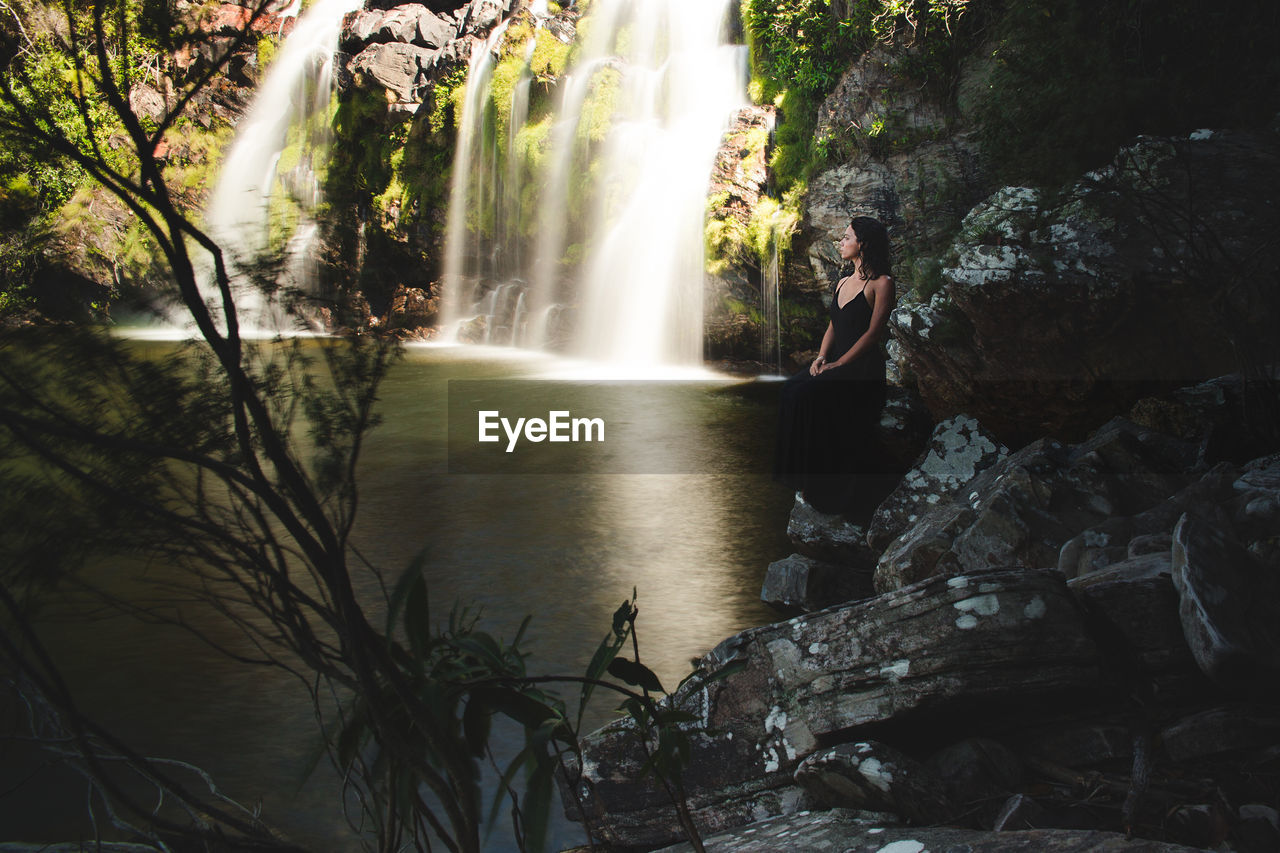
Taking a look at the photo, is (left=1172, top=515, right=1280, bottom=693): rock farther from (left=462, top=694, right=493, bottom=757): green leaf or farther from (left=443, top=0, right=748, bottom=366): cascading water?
(left=443, top=0, right=748, bottom=366): cascading water

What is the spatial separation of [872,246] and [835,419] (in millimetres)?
996

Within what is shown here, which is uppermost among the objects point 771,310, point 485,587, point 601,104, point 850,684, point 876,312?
point 601,104

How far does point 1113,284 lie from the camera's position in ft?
17.9

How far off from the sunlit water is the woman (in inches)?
22.2

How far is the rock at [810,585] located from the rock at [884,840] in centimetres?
220

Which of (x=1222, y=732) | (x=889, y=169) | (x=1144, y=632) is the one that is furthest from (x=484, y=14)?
(x=1222, y=732)

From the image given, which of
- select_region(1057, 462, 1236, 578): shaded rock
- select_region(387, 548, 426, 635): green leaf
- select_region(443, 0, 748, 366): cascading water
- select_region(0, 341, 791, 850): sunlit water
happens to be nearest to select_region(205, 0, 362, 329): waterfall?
select_region(443, 0, 748, 366): cascading water

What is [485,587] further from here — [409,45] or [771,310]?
[409,45]

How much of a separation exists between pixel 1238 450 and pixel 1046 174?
2439 millimetres

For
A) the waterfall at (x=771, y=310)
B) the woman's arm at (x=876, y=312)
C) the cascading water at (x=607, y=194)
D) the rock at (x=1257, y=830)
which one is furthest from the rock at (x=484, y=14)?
the rock at (x=1257, y=830)

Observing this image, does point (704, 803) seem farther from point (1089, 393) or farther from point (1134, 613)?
point (1089, 393)

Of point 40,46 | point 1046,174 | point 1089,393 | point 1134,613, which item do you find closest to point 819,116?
point 1046,174

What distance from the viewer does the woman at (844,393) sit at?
16.2 feet

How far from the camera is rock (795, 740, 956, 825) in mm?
2227
